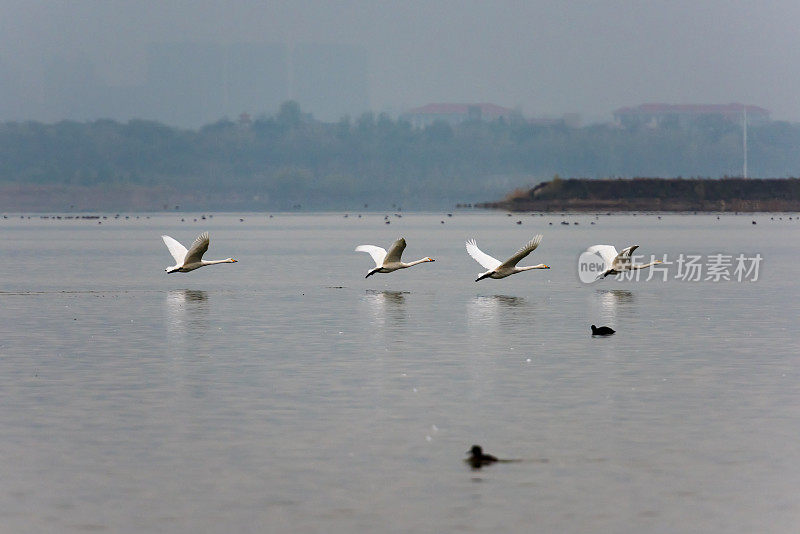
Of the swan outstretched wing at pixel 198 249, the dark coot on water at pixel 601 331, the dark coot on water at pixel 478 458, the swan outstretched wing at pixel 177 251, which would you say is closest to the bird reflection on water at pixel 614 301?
the dark coot on water at pixel 601 331

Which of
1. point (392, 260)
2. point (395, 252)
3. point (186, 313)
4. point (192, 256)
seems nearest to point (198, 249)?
point (192, 256)

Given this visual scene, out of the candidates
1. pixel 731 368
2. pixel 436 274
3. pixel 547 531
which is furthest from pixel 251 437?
pixel 436 274

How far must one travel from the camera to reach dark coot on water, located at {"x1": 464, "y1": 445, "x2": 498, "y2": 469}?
1718 centimetres

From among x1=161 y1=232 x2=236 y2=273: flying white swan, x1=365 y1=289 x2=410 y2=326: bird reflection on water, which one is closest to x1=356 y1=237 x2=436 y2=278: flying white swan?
x1=365 y1=289 x2=410 y2=326: bird reflection on water

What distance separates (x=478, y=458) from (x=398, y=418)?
11.8ft

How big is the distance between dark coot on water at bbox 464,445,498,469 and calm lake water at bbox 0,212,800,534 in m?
0.22

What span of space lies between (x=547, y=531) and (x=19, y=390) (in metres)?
12.7

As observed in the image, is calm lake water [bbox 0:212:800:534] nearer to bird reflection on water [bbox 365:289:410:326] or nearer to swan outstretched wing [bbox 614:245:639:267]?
bird reflection on water [bbox 365:289:410:326]

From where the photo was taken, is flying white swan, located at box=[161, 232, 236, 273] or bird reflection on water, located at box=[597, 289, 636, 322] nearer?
bird reflection on water, located at box=[597, 289, 636, 322]

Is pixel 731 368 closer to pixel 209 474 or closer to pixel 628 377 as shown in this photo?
pixel 628 377

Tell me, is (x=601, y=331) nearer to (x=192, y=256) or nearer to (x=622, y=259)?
(x=622, y=259)

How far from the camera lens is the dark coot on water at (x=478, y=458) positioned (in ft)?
56.4

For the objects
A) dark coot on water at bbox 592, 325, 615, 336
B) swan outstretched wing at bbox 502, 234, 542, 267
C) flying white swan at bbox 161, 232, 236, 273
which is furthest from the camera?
flying white swan at bbox 161, 232, 236, 273

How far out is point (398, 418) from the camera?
2069 centimetres
